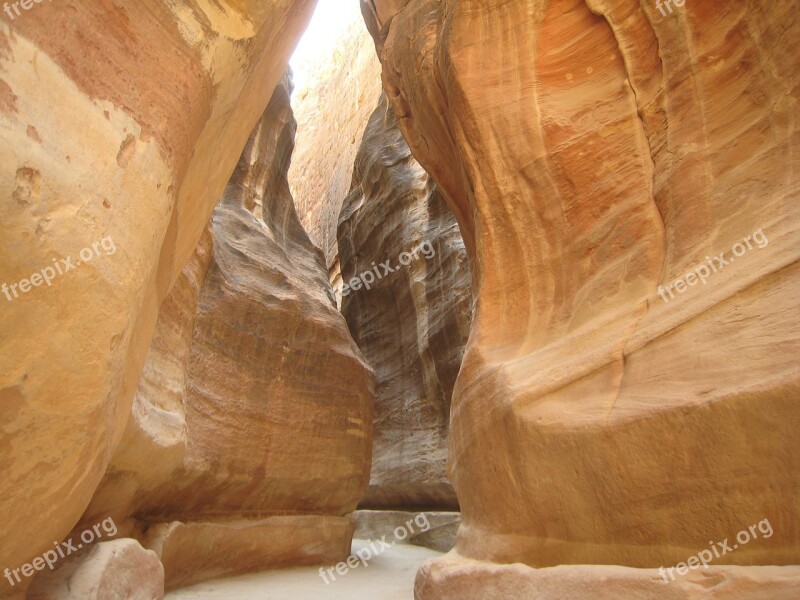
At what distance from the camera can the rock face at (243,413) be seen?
18.2 feet

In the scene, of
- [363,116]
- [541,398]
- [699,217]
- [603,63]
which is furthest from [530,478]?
[363,116]

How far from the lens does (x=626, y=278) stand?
168 inches

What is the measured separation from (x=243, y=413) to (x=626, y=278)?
511 centimetres

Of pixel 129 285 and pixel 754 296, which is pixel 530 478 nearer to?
pixel 754 296

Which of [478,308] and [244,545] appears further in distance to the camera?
[244,545]

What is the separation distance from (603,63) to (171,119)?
3687 mm

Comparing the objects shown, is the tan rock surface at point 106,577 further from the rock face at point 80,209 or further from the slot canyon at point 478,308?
the rock face at point 80,209

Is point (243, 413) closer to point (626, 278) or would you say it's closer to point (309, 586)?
point (309, 586)

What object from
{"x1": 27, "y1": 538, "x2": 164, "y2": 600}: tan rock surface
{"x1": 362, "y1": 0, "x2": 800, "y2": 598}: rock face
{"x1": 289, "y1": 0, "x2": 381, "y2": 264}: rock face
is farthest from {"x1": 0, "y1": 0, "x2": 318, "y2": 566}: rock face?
{"x1": 289, "y1": 0, "x2": 381, "y2": 264}: rock face

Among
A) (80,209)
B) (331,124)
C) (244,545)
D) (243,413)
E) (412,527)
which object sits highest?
(331,124)

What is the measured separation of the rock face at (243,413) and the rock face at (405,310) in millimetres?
2481

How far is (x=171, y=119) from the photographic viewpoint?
11.2 feet

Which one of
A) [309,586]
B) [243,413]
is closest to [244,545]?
[309,586]

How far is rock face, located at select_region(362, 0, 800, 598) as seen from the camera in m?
3.06
